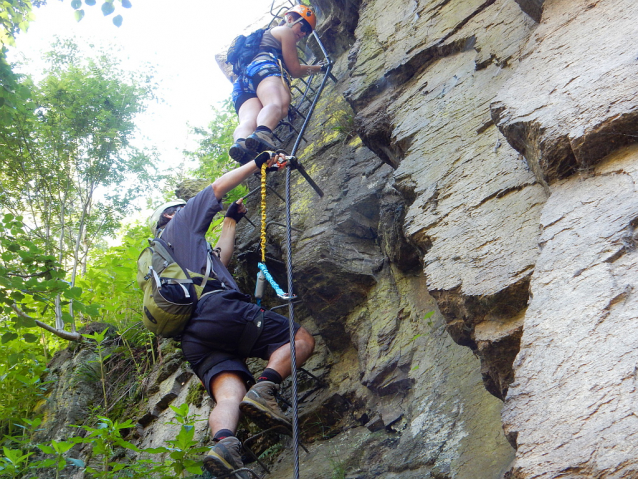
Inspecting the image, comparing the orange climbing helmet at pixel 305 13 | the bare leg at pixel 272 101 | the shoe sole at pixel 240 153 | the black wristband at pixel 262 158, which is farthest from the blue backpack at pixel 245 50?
the black wristband at pixel 262 158

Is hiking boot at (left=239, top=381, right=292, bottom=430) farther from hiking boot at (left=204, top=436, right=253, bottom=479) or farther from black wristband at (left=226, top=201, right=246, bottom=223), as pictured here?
black wristband at (left=226, top=201, right=246, bottom=223)

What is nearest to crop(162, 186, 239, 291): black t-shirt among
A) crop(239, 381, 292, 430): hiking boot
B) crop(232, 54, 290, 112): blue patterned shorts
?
crop(239, 381, 292, 430): hiking boot

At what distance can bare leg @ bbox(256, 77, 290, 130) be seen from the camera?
6367 millimetres

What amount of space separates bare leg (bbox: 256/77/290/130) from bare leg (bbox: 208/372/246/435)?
3397 millimetres

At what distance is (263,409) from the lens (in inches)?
137

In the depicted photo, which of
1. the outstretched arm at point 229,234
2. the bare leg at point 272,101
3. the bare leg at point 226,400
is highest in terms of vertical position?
the bare leg at point 272,101

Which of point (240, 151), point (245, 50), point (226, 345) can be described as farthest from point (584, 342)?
point (245, 50)

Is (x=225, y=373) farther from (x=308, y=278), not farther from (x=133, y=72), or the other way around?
(x=133, y=72)

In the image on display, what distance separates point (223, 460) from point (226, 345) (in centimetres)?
101

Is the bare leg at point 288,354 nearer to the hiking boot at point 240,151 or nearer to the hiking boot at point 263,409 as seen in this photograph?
the hiking boot at point 263,409

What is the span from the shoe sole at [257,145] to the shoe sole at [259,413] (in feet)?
10.2

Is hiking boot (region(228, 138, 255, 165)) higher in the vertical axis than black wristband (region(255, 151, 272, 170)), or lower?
higher

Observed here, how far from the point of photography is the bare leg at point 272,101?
637cm

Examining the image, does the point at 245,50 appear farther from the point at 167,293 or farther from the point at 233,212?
the point at 167,293
